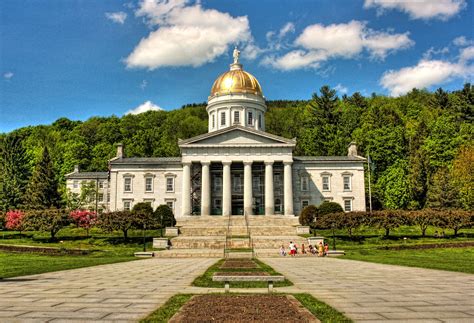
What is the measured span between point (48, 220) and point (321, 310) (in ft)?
122

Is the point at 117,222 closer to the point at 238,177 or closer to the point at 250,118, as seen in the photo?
the point at 238,177

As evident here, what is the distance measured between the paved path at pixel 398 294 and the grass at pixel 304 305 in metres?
0.34

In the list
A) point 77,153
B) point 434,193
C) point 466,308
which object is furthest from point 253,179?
point 466,308

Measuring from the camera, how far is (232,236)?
134ft

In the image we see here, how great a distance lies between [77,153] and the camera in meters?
88.7

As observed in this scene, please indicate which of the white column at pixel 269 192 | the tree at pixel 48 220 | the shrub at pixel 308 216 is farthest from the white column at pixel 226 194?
the tree at pixel 48 220

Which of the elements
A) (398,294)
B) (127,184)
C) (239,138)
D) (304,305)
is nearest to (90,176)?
(127,184)

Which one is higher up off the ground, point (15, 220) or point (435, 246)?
point (15, 220)

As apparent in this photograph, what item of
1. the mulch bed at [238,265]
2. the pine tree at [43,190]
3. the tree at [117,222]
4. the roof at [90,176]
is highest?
the roof at [90,176]

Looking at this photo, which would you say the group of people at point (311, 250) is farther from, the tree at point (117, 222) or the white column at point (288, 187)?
the white column at point (288, 187)

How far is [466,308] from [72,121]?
4558 inches

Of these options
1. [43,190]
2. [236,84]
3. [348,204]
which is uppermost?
[236,84]

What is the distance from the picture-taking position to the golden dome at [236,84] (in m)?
64.9

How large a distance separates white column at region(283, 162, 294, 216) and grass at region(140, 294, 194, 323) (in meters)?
44.6
